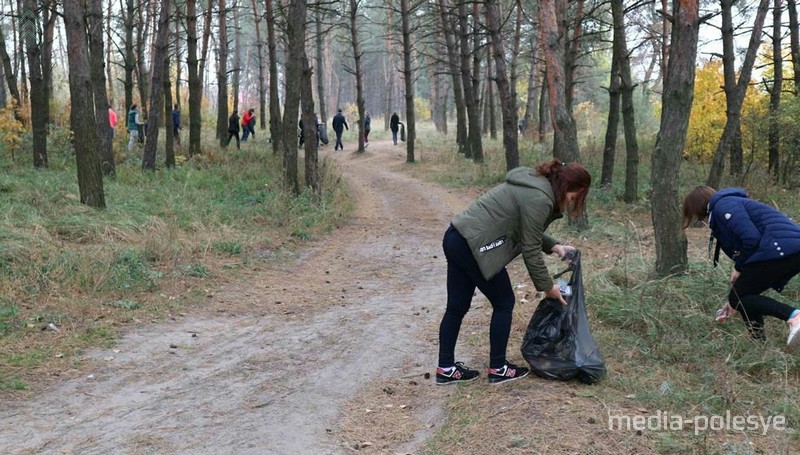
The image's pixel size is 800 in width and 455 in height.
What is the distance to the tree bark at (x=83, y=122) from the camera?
10.1 m

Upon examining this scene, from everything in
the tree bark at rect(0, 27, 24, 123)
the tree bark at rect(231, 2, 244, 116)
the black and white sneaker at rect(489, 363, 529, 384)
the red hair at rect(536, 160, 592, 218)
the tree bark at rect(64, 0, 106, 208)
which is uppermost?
the tree bark at rect(231, 2, 244, 116)

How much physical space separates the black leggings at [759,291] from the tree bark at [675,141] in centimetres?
151

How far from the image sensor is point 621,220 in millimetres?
13156

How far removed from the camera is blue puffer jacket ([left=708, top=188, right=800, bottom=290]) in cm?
489

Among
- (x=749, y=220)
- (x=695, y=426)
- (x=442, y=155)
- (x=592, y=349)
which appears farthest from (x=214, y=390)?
(x=442, y=155)

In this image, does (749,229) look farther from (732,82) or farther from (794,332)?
(732,82)

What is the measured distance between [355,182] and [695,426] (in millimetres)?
16640

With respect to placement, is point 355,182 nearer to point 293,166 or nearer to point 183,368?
point 293,166

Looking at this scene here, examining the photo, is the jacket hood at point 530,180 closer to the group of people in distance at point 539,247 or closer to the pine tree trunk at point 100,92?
the group of people in distance at point 539,247

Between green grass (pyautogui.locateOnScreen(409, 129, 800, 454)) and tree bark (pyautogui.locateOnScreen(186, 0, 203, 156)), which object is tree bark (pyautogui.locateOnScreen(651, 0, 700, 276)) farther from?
tree bark (pyautogui.locateOnScreen(186, 0, 203, 156))

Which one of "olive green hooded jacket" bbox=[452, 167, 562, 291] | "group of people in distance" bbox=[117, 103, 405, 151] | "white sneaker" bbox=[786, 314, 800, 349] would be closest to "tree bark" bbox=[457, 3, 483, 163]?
"group of people in distance" bbox=[117, 103, 405, 151]

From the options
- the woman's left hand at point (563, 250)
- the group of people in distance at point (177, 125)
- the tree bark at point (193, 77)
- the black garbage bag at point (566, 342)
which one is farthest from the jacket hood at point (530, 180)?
the tree bark at point (193, 77)

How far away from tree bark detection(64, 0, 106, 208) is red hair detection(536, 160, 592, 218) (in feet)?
27.7

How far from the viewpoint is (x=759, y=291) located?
5.11m
